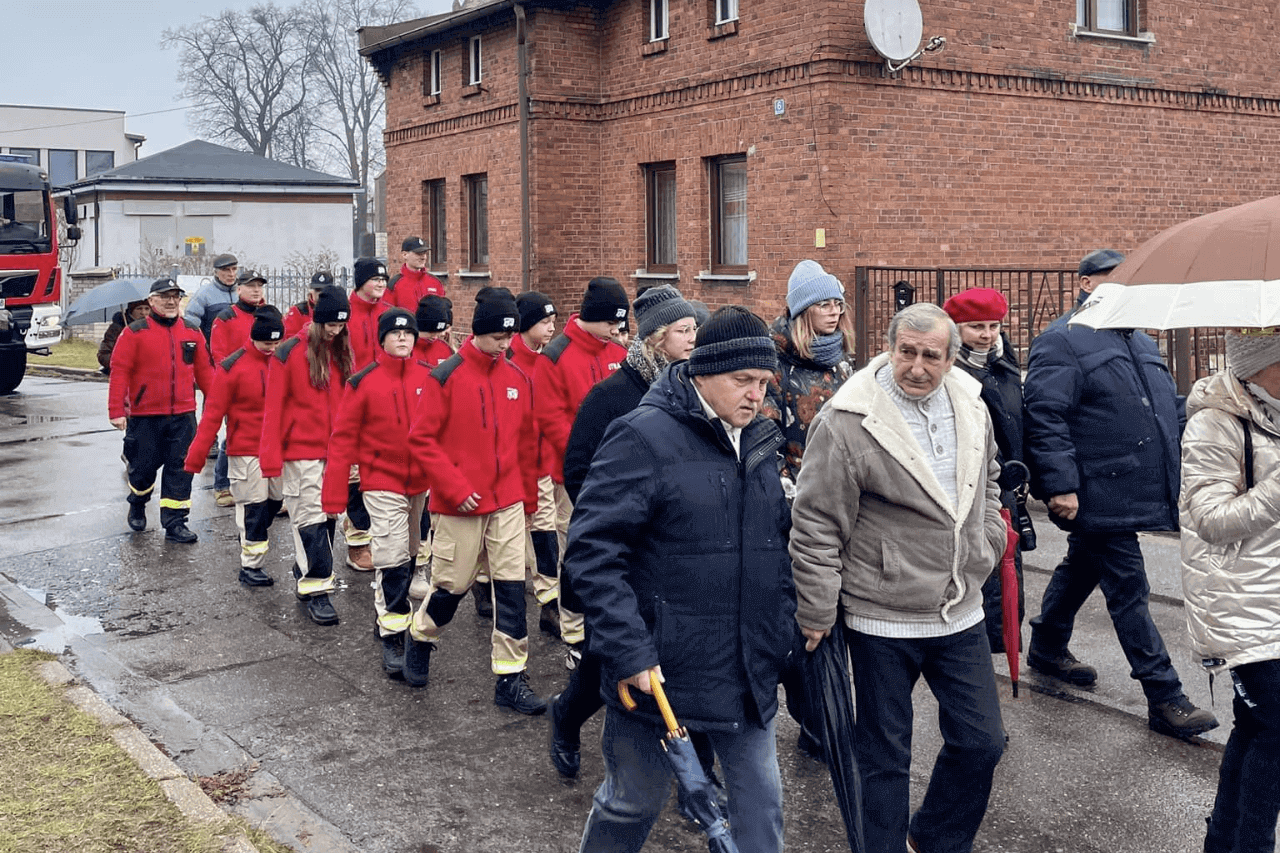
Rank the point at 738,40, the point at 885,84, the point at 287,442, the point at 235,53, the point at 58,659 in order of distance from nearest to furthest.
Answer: the point at 58,659
the point at 287,442
the point at 885,84
the point at 738,40
the point at 235,53

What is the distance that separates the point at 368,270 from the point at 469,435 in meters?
4.52

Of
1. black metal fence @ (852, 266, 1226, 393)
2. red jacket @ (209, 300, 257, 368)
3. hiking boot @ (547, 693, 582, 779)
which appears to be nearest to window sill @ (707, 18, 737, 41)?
black metal fence @ (852, 266, 1226, 393)

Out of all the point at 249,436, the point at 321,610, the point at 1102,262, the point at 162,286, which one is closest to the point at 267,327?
the point at 249,436

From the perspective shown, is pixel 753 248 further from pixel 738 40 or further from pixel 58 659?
Result: pixel 58 659

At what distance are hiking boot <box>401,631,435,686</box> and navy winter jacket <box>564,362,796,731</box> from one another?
2961 mm

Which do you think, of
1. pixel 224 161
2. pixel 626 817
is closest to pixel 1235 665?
pixel 626 817

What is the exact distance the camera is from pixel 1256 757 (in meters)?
4.11

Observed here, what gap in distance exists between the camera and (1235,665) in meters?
4.07

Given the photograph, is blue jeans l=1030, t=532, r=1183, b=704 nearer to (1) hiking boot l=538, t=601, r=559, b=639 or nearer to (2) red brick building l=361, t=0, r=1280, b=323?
(1) hiking boot l=538, t=601, r=559, b=639

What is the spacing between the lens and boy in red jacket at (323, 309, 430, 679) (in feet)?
23.0

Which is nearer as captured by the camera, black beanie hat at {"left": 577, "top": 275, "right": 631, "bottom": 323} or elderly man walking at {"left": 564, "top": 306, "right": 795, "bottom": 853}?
elderly man walking at {"left": 564, "top": 306, "right": 795, "bottom": 853}

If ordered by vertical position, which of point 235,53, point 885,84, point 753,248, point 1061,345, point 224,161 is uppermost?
point 235,53

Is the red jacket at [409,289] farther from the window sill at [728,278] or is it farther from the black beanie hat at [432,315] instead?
the black beanie hat at [432,315]

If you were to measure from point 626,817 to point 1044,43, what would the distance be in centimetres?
1583
